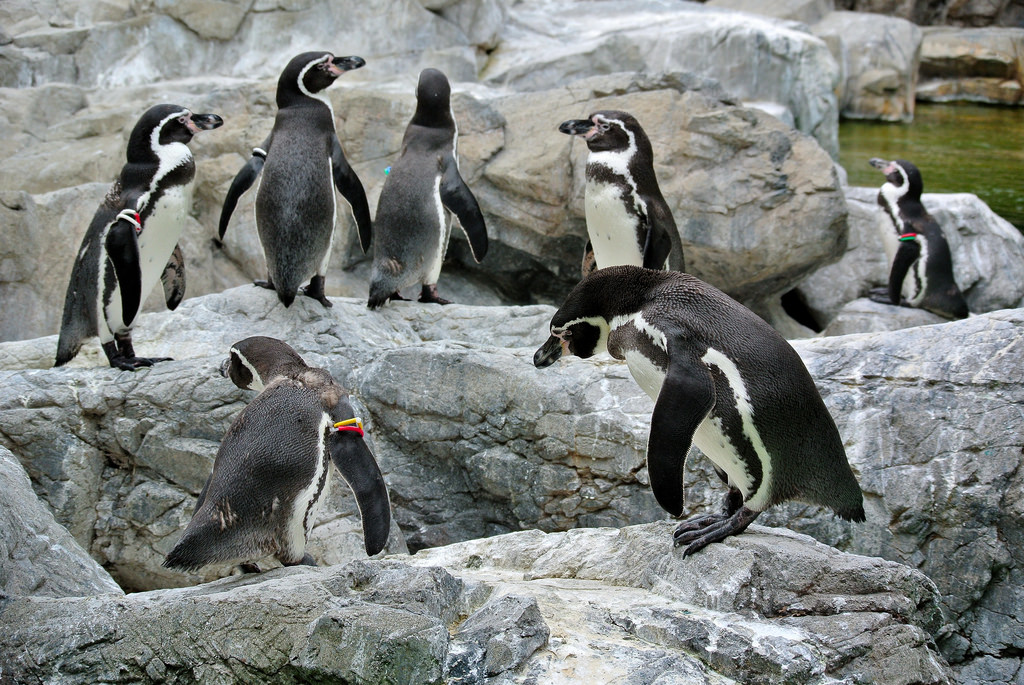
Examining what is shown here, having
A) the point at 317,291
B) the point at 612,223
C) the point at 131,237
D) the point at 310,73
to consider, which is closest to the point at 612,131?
the point at 612,223

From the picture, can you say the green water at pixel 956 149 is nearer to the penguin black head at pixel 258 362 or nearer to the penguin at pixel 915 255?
the penguin at pixel 915 255

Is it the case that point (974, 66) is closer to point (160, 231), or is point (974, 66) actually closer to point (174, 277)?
point (174, 277)

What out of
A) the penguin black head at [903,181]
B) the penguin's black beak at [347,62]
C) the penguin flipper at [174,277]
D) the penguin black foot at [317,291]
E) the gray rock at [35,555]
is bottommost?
the penguin black head at [903,181]

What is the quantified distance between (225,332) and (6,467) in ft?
6.05

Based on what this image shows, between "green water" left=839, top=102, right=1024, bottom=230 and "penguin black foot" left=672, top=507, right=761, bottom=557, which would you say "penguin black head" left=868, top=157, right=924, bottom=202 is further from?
"penguin black foot" left=672, top=507, right=761, bottom=557

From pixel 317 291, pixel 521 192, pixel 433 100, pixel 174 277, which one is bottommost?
pixel 521 192

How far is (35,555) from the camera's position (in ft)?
9.65

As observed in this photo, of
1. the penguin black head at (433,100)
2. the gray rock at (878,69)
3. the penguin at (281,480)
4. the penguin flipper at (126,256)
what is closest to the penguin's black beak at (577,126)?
the penguin black head at (433,100)

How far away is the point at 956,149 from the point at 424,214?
30.6 ft

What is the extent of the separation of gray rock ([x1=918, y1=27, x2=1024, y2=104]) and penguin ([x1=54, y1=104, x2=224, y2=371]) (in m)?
15.1

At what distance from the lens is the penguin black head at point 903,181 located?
25.8ft

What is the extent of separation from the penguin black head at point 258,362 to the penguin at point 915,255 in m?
5.41

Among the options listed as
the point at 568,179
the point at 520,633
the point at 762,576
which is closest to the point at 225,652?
the point at 520,633

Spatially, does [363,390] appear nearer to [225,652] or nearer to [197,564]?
[197,564]
